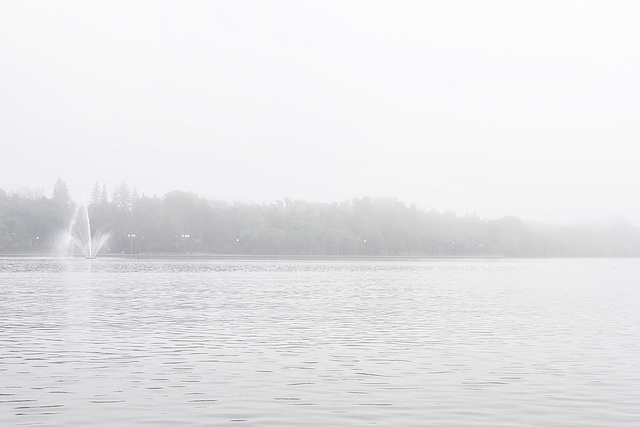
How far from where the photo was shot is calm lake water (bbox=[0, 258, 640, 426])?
730 inches

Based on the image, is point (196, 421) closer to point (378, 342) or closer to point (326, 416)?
point (326, 416)

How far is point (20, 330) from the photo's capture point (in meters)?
34.4

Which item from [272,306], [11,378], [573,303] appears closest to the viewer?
[11,378]

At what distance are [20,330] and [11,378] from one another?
12.4 m

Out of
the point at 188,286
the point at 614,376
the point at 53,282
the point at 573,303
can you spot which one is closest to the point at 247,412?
the point at 614,376

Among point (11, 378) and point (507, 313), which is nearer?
point (11, 378)

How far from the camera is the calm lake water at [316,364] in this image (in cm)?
1855

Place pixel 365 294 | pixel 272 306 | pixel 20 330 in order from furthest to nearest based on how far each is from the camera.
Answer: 1. pixel 365 294
2. pixel 272 306
3. pixel 20 330

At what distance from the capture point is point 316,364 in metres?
25.7

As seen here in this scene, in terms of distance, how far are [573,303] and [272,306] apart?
1995cm

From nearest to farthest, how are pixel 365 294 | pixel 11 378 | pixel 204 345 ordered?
pixel 11 378, pixel 204 345, pixel 365 294

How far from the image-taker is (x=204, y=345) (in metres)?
30.1

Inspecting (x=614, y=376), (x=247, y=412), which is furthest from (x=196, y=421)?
(x=614, y=376)

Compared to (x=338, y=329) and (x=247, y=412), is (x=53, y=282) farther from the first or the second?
(x=247, y=412)
